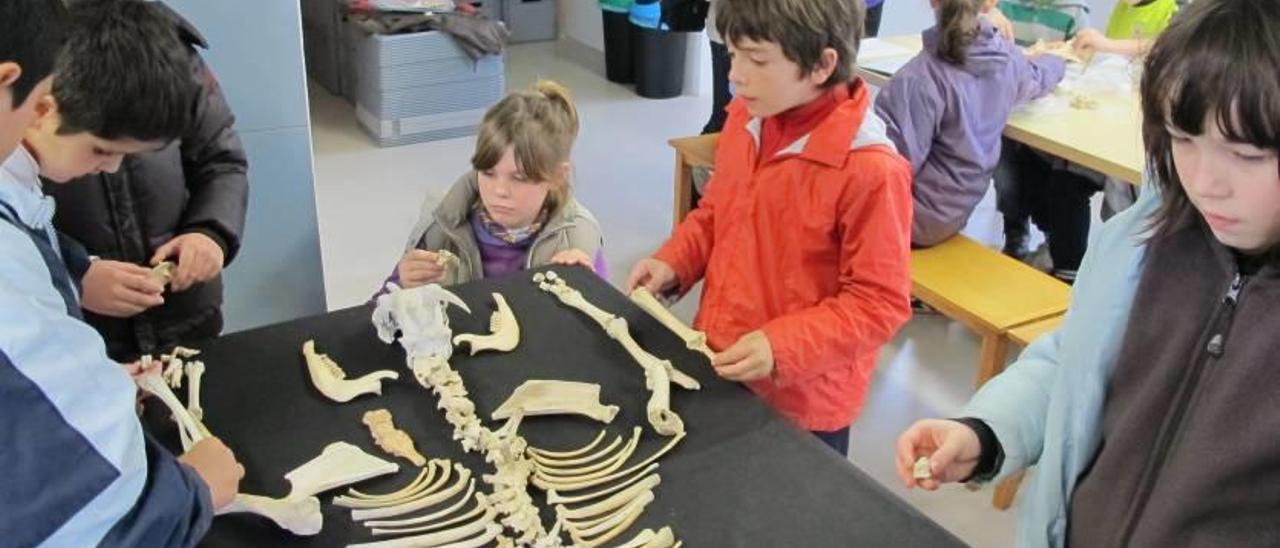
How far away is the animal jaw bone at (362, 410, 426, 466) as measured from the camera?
1.42m

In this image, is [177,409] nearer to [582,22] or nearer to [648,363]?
[648,363]

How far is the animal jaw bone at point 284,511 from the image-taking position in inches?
48.7

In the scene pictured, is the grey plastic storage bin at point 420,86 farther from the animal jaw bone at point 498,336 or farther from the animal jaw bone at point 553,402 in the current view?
the animal jaw bone at point 553,402

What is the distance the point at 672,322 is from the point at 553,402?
31cm

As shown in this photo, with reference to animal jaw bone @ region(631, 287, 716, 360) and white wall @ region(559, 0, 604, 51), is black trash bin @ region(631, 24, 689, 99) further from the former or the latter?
animal jaw bone @ region(631, 287, 716, 360)

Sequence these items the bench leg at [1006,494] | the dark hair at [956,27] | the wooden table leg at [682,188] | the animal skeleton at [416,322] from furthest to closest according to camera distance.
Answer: the wooden table leg at [682,188] < the dark hair at [956,27] < the bench leg at [1006,494] < the animal skeleton at [416,322]

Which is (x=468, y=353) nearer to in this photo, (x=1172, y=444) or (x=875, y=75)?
(x=1172, y=444)

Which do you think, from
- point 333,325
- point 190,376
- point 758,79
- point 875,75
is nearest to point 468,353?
point 333,325

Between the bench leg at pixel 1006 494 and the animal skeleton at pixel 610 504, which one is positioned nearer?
the animal skeleton at pixel 610 504

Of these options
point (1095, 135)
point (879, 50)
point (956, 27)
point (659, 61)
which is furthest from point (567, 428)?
point (659, 61)

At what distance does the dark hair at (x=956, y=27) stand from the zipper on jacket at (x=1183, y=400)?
1875 mm

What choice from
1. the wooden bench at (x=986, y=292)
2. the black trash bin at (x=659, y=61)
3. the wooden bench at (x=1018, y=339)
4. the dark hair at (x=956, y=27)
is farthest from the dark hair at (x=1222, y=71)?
A: the black trash bin at (x=659, y=61)

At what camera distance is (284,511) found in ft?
4.08

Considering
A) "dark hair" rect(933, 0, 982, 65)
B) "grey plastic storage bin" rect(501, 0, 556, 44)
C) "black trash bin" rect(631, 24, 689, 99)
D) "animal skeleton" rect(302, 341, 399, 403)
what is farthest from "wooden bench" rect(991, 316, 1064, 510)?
"grey plastic storage bin" rect(501, 0, 556, 44)
